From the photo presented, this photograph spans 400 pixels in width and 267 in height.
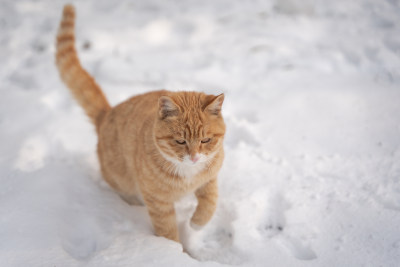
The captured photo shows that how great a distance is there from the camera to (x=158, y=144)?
220 cm

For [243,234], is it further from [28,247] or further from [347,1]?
[347,1]

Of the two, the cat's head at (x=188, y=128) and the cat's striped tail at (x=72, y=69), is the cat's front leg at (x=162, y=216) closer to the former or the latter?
the cat's head at (x=188, y=128)

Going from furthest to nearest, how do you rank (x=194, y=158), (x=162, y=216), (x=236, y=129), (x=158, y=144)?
(x=236, y=129) → (x=162, y=216) → (x=158, y=144) → (x=194, y=158)

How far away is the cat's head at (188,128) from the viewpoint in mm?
2090

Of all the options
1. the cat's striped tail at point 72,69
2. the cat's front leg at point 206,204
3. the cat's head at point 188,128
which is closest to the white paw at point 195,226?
the cat's front leg at point 206,204

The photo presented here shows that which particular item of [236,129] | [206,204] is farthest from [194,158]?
[236,129]

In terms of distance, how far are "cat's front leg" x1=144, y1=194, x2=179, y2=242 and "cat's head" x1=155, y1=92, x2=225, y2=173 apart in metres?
0.35

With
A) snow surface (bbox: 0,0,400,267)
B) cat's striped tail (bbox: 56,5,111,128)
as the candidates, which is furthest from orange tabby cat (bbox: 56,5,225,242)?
snow surface (bbox: 0,0,400,267)

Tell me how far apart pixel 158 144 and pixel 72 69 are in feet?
4.23

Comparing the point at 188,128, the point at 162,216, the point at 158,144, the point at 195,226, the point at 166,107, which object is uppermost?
the point at 166,107

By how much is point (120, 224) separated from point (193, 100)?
42.2 inches

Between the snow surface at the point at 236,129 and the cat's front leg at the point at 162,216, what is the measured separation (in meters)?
0.11

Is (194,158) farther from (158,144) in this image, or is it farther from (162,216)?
Result: (162,216)

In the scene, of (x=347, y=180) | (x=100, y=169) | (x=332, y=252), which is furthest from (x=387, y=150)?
(x=100, y=169)
